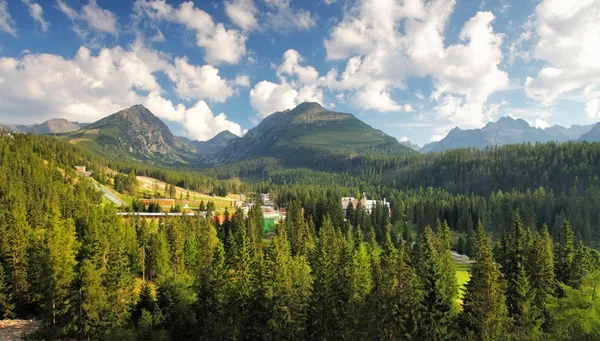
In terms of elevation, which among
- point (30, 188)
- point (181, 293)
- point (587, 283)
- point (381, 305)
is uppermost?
point (30, 188)

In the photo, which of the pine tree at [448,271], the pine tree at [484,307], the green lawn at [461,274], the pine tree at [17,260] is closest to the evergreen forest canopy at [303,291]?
the pine tree at [484,307]

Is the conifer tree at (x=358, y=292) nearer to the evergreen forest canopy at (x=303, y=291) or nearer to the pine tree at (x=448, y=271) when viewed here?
the evergreen forest canopy at (x=303, y=291)

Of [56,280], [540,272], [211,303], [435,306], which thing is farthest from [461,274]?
[56,280]

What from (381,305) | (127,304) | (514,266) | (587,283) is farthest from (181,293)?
(587,283)

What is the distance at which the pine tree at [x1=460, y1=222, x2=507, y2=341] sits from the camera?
28734 millimetres

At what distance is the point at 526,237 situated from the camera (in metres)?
46.8

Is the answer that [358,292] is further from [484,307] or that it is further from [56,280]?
[56,280]

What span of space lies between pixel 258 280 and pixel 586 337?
28.1 meters

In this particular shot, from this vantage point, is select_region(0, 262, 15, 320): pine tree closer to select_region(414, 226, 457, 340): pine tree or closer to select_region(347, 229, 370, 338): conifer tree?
select_region(347, 229, 370, 338): conifer tree

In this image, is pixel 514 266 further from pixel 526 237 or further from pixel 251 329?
pixel 251 329

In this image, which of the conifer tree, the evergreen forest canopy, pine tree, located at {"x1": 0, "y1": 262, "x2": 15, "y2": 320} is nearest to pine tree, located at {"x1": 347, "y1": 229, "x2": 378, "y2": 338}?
the conifer tree

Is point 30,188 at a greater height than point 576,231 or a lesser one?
greater

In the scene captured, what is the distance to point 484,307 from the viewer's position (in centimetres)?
2900

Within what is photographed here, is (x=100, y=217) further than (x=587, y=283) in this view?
Yes
